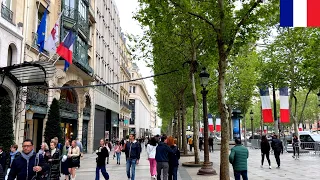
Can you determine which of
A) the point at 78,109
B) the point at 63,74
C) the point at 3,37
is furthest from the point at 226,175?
the point at 78,109

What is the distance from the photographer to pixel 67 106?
2484cm

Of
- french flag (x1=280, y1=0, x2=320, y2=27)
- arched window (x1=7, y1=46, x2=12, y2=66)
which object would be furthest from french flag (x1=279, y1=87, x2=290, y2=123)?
arched window (x1=7, y1=46, x2=12, y2=66)

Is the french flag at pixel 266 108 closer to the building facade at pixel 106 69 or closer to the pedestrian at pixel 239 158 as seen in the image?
the building facade at pixel 106 69

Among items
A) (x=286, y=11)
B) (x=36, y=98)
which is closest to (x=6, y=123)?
(x=36, y=98)

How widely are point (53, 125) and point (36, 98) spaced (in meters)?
1.95

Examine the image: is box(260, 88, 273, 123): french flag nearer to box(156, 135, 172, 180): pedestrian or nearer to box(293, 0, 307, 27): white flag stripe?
box(156, 135, 172, 180): pedestrian

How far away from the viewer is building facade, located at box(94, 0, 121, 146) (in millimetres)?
35188

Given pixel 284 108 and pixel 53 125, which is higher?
pixel 284 108

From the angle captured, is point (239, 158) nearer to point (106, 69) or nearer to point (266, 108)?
point (266, 108)

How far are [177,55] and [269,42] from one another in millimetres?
12337

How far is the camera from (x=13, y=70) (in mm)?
14516

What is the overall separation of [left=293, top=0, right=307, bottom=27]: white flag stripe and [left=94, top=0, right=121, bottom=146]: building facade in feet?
83.9

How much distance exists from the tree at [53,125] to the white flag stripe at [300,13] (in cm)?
1519

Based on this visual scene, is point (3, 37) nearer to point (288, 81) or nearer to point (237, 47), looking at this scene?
point (237, 47)
